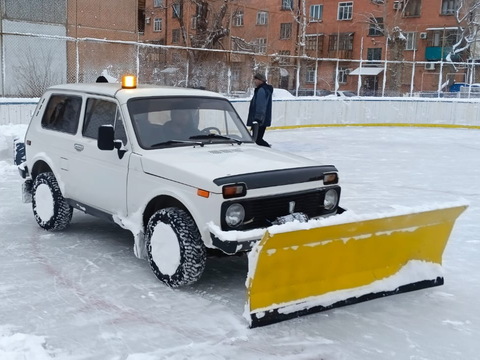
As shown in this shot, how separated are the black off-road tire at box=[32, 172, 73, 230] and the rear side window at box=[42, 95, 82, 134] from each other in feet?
1.90

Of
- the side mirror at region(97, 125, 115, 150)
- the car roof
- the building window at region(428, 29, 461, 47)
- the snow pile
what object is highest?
the building window at region(428, 29, 461, 47)

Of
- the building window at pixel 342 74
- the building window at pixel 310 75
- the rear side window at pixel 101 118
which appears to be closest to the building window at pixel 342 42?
the building window at pixel 342 74

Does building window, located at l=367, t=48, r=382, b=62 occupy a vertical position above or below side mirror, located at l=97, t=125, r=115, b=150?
above

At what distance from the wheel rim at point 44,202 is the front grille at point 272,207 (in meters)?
2.84

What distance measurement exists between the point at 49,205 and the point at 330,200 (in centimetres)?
327

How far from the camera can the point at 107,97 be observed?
6203mm

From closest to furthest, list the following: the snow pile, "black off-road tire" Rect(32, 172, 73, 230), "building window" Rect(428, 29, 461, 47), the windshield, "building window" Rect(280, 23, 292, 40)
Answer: the snow pile < the windshield < "black off-road tire" Rect(32, 172, 73, 230) < "building window" Rect(280, 23, 292, 40) < "building window" Rect(428, 29, 461, 47)

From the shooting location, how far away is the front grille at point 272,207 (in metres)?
4.99

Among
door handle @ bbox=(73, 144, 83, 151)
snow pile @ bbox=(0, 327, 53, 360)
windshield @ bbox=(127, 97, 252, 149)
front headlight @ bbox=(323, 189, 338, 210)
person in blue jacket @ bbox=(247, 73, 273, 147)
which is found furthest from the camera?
person in blue jacket @ bbox=(247, 73, 273, 147)

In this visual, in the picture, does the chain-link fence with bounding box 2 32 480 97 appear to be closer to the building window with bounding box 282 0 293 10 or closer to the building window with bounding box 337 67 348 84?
the building window with bounding box 337 67 348 84

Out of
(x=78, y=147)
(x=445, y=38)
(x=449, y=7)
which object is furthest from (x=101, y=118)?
(x=449, y=7)

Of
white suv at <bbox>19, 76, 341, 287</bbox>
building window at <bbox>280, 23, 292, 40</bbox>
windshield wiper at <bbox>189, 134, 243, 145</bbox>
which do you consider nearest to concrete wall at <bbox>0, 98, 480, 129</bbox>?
white suv at <bbox>19, 76, 341, 287</bbox>

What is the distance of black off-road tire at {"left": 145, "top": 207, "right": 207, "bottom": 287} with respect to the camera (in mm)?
5074

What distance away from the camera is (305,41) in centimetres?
4503
